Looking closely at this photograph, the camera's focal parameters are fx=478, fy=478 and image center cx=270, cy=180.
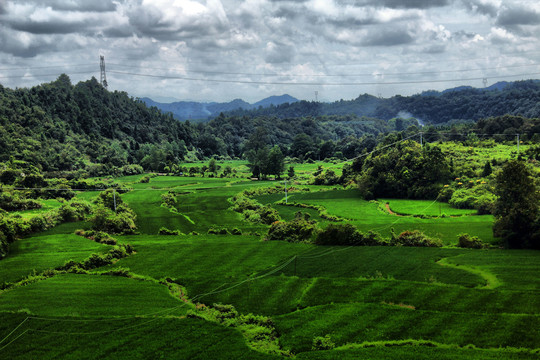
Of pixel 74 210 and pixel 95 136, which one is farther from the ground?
pixel 95 136

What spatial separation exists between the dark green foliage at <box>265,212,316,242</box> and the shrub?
22610 mm

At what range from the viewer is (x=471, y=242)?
139 ft

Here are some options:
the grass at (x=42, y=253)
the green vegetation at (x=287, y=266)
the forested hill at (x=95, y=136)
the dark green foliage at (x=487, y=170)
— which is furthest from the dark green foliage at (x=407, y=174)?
the forested hill at (x=95, y=136)

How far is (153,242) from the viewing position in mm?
49469

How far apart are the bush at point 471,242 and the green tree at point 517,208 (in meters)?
1.96

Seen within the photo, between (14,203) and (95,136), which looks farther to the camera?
(95,136)

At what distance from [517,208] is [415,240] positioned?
910cm

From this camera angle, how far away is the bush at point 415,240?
43250mm

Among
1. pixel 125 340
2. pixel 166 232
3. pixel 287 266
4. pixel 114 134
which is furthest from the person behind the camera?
pixel 114 134

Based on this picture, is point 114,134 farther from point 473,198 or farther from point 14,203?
point 473,198

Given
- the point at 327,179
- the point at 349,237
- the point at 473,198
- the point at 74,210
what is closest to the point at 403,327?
the point at 349,237

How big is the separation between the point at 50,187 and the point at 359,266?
57843 mm

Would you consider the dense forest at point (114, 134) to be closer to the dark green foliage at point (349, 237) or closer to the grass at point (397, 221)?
the grass at point (397, 221)

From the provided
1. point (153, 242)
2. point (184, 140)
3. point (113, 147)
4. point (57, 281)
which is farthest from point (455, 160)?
point (184, 140)
